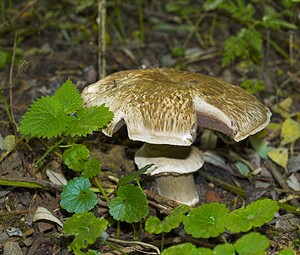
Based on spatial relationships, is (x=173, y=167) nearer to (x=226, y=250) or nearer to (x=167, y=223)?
(x=167, y=223)

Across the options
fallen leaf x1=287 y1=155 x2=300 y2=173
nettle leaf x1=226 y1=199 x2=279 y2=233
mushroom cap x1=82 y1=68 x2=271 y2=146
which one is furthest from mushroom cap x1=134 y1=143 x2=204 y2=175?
fallen leaf x1=287 y1=155 x2=300 y2=173

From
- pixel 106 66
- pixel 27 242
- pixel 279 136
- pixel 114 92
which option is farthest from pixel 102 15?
pixel 27 242

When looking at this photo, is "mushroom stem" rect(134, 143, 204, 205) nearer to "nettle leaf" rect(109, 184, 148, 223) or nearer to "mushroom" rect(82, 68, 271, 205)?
"mushroom" rect(82, 68, 271, 205)

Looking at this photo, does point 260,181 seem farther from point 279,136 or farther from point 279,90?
point 279,90

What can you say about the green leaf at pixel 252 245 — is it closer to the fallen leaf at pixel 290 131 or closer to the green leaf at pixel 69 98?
the green leaf at pixel 69 98

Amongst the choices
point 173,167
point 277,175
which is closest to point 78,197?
point 173,167
